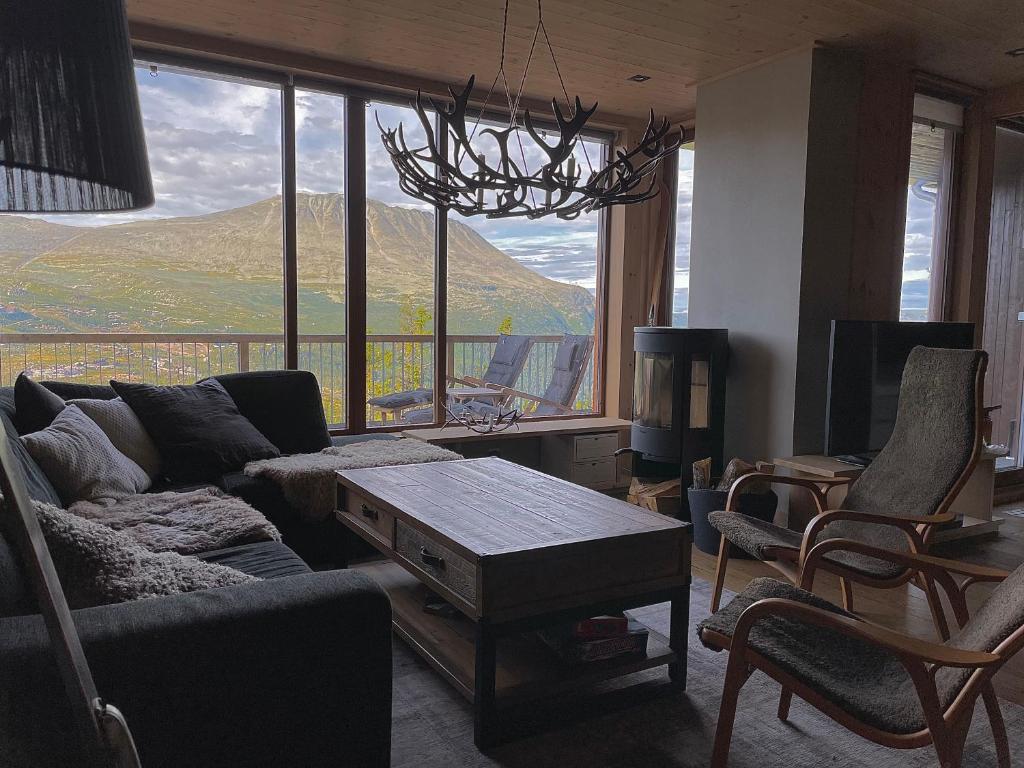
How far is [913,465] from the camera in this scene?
2736mm

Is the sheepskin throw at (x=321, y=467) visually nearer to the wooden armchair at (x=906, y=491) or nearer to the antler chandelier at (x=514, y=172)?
the antler chandelier at (x=514, y=172)

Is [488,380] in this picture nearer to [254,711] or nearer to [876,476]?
[876,476]

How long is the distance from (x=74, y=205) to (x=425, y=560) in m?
1.63

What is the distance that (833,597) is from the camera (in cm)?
319

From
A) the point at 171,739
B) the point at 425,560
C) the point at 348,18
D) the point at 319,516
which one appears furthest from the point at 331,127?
the point at 171,739

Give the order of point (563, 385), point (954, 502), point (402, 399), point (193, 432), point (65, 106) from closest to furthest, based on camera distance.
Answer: point (65, 106)
point (193, 432)
point (954, 502)
point (402, 399)
point (563, 385)

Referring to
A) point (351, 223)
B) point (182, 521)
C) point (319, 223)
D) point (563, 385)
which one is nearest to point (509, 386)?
point (563, 385)

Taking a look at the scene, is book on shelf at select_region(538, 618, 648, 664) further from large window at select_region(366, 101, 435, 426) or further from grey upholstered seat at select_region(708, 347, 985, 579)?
large window at select_region(366, 101, 435, 426)

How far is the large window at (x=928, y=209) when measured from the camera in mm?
4668

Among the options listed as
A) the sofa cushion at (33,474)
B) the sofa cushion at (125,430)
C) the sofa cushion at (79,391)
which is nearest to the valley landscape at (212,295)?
the sofa cushion at (79,391)

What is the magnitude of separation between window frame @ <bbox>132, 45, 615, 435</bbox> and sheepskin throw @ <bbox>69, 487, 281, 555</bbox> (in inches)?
67.7

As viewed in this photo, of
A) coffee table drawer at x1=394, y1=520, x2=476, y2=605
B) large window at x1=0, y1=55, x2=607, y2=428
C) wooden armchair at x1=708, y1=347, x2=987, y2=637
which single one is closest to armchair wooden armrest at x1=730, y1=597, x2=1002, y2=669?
coffee table drawer at x1=394, y1=520, x2=476, y2=605

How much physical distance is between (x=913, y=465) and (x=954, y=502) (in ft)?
3.91

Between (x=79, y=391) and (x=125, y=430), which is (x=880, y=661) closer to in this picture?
(x=125, y=430)
